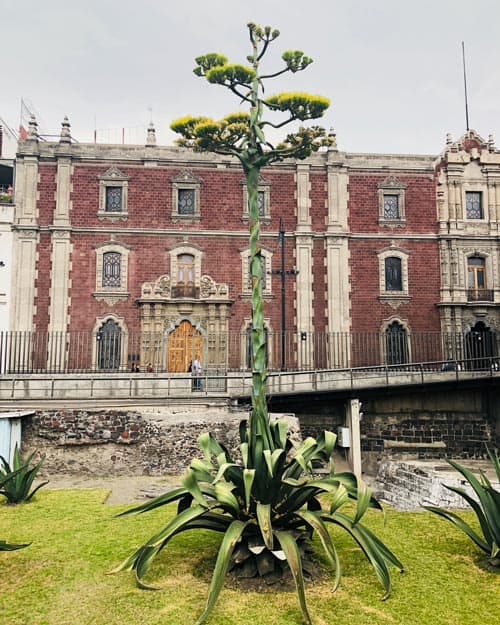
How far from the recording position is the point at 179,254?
22.9 m

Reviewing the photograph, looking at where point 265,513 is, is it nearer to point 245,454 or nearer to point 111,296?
point 245,454

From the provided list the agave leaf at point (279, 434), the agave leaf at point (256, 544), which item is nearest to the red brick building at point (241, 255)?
the agave leaf at point (279, 434)

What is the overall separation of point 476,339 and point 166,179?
15.1 metres

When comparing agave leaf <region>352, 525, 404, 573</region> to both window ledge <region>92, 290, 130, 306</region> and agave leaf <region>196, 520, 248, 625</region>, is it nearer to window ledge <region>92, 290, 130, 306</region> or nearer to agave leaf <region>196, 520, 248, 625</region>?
agave leaf <region>196, 520, 248, 625</region>

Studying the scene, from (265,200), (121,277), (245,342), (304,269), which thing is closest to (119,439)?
(245,342)

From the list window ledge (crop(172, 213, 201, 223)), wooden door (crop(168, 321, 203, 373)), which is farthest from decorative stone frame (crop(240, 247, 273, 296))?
wooden door (crop(168, 321, 203, 373))

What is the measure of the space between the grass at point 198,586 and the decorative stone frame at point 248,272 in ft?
50.8

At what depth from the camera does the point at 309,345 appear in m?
22.3

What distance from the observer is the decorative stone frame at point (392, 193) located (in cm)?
2389

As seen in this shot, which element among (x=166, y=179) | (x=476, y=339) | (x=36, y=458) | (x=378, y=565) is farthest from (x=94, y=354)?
(x=378, y=565)

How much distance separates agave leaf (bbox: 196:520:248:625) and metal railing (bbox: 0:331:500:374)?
1533 cm

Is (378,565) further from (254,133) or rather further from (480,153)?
(480,153)

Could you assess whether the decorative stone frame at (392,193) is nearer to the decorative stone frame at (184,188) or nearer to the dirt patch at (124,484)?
the decorative stone frame at (184,188)

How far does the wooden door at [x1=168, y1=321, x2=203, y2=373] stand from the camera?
2200 cm
